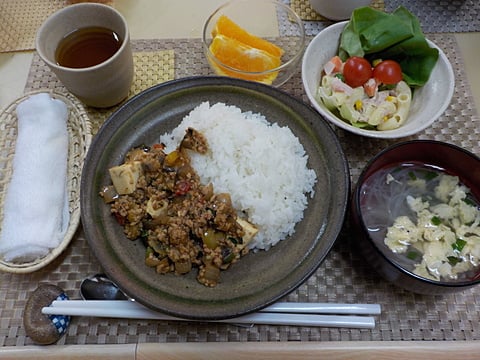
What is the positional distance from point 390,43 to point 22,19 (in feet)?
7.25

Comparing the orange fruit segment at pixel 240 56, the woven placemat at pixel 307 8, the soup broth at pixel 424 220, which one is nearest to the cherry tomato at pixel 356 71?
the orange fruit segment at pixel 240 56

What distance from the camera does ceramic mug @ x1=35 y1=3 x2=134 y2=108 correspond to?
1.81 metres

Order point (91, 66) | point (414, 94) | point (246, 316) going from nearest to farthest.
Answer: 1. point (246, 316)
2. point (91, 66)
3. point (414, 94)

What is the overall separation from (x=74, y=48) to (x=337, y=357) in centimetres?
185

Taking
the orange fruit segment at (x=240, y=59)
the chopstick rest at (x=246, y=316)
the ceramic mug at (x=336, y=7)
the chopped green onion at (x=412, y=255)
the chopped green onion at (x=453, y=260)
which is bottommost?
the chopstick rest at (x=246, y=316)

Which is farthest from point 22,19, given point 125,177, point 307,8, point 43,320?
point 43,320

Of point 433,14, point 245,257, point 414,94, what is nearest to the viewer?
point 245,257

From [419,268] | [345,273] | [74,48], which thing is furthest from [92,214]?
[419,268]

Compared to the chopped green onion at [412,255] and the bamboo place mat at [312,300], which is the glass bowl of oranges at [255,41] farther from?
the chopped green onion at [412,255]

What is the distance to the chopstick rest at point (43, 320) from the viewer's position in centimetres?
152

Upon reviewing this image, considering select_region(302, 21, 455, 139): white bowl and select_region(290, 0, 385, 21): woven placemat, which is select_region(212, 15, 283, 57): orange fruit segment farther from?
select_region(290, 0, 385, 21): woven placemat

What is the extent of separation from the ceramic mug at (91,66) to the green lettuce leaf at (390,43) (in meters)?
1.12

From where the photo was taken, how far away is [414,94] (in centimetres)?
206

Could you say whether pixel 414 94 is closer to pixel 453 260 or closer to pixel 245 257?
pixel 453 260
